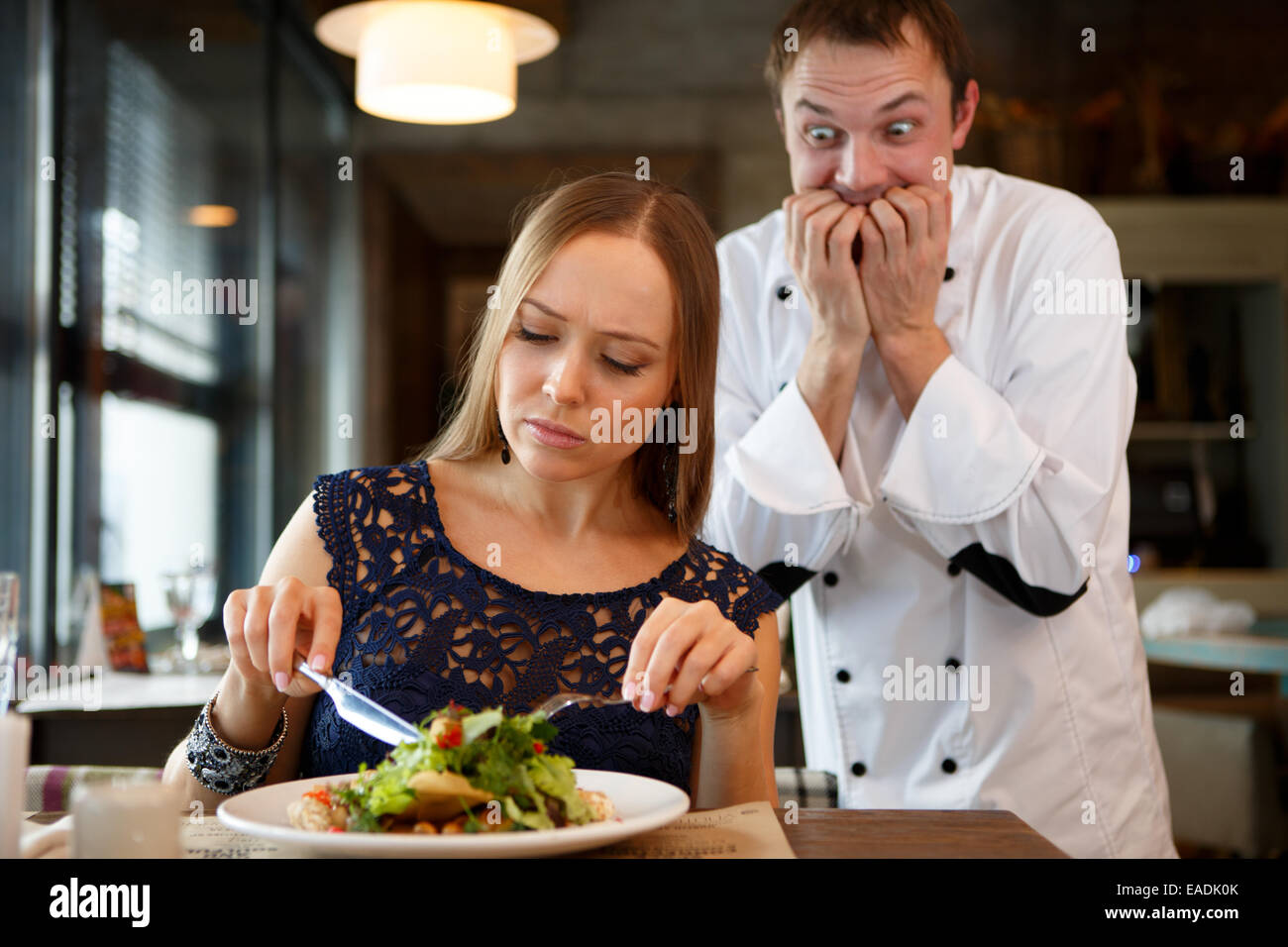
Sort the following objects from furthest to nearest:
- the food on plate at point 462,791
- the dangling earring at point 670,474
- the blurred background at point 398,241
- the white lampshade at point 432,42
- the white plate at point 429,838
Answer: the blurred background at point 398,241
the white lampshade at point 432,42
the dangling earring at point 670,474
the food on plate at point 462,791
the white plate at point 429,838

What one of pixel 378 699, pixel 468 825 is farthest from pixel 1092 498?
pixel 468 825

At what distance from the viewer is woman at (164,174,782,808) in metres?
1.21

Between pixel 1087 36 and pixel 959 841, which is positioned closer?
pixel 959 841

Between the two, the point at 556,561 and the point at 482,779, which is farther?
the point at 556,561

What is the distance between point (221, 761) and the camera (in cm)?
121

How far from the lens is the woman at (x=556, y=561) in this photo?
3.96 ft

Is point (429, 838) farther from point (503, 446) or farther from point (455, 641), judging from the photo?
point (503, 446)

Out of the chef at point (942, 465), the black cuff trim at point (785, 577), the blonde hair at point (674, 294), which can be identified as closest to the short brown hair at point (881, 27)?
the chef at point (942, 465)

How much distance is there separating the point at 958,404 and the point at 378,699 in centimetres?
82

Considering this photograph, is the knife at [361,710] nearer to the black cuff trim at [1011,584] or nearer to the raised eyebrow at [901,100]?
the black cuff trim at [1011,584]

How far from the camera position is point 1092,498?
1613mm

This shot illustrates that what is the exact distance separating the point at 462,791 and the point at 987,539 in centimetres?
99

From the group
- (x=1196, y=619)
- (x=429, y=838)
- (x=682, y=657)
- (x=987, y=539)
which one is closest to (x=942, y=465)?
(x=987, y=539)
